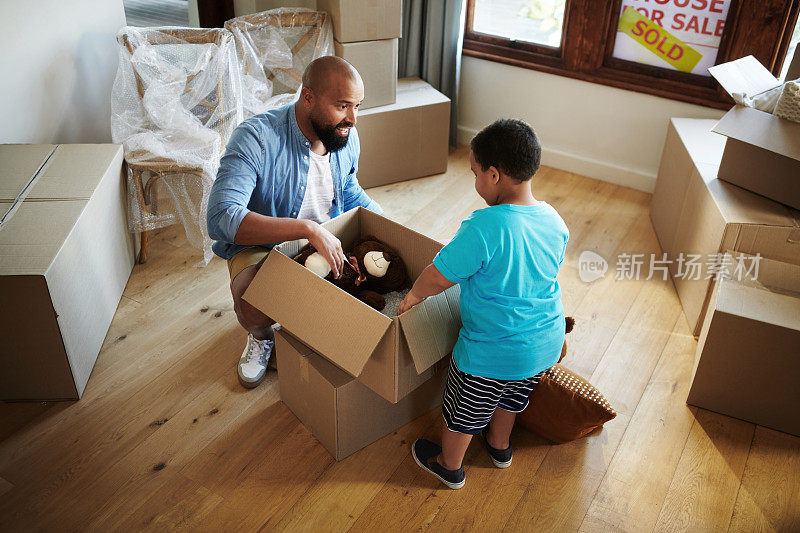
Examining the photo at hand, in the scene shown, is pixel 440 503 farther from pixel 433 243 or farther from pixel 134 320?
pixel 134 320

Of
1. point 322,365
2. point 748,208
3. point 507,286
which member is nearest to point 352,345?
point 322,365

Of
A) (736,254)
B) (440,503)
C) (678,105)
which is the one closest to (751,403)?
(736,254)

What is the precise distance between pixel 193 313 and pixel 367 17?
1550mm

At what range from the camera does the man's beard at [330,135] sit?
1921 millimetres

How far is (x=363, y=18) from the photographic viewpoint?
3000 millimetres

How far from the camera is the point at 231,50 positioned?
2.80 m

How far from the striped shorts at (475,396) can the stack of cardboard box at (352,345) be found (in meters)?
0.08

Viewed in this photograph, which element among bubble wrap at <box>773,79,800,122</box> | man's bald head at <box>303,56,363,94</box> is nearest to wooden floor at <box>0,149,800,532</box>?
bubble wrap at <box>773,79,800,122</box>

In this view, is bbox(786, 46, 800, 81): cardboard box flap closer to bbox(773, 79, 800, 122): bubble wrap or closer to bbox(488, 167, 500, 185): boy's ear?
bbox(773, 79, 800, 122): bubble wrap

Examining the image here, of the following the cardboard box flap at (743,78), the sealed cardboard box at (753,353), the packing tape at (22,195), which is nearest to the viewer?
the sealed cardboard box at (753,353)

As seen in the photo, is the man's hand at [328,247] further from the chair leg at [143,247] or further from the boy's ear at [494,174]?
the chair leg at [143,247]

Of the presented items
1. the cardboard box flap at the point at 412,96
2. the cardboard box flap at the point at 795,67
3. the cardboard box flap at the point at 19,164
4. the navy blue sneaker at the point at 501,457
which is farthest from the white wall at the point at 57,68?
the cardboard box flap at the point at 795,67

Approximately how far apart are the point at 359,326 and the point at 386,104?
1967 millimetres

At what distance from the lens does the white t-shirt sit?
204cm
